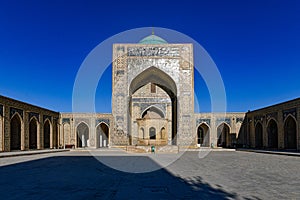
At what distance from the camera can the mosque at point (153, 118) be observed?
21.1m

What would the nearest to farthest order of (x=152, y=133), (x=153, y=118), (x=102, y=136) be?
(x=153, y=118) → (x=152, y=133) → (x=102, y=136)

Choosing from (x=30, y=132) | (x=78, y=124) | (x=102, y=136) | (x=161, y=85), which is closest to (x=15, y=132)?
(x=30, y=132)

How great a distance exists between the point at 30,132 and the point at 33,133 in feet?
1.51

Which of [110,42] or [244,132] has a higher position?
[110,42]

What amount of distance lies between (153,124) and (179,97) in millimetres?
3525

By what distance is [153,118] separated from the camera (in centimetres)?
2619

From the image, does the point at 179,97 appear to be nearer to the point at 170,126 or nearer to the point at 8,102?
the point at 170,126

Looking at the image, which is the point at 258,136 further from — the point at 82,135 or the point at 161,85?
the point at 82,135

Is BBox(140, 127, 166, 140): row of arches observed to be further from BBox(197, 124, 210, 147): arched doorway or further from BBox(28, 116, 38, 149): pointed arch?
BBox(28, 116, 38, 149): pointed arch

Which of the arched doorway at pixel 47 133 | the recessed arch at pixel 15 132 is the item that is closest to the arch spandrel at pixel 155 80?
the arched doorway at pixel 47 133

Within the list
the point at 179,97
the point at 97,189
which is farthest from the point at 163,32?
the point at 97,189

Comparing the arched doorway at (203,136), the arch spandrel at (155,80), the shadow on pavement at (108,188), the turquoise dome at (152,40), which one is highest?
the turquoise dome at (152,40)

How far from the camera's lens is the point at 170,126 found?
29094 mm

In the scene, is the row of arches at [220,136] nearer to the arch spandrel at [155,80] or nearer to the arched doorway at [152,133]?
the arch spandrel at [155,80]
